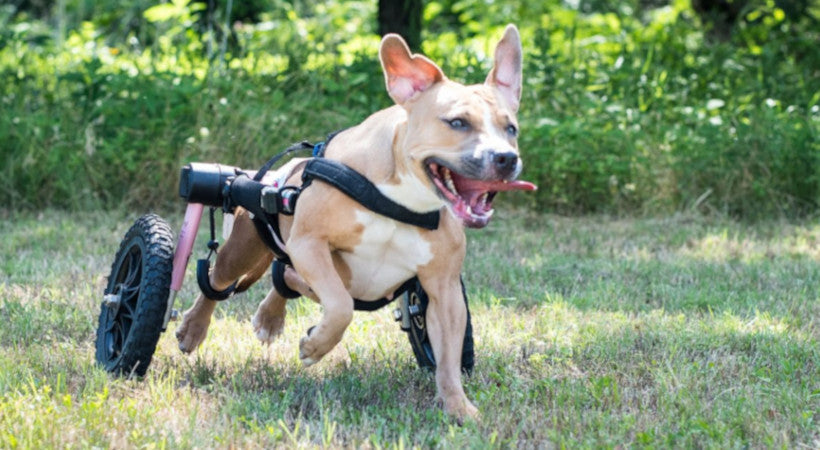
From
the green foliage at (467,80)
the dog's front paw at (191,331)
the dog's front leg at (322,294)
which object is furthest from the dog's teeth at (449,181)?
the green foliage at (467,80)

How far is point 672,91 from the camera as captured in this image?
985 cm

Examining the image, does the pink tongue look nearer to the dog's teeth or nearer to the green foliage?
the dog's teeth

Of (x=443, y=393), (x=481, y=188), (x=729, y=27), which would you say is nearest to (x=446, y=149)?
(x=481, y=188)

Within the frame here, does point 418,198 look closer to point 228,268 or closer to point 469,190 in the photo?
point 469,190

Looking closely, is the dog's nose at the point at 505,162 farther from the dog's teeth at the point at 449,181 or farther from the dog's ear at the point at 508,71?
the dog's ear at the point at 508,71

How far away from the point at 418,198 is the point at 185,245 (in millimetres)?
1012

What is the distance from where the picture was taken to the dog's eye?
378 centimetres

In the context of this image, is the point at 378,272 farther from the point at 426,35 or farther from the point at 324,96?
the point at 426,35

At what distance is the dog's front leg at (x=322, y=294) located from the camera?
3830mm

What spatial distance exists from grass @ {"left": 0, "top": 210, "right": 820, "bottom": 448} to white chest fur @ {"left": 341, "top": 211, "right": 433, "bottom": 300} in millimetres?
398

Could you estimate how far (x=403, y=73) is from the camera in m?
4.04

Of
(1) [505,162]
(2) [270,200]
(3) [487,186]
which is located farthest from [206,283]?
(1) [505,162]

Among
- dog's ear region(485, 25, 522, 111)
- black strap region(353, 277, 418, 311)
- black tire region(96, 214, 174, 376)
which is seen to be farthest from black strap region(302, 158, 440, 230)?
black tire region(96, 214, 174, 376)

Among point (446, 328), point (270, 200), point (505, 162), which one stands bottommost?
point (446, 328)
